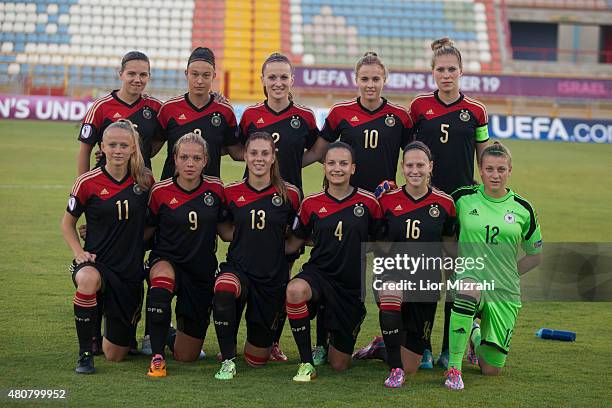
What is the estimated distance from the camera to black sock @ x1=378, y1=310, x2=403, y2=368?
522 centimetres

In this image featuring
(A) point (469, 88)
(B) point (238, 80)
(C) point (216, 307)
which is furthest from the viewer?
(B) point (238, 80)

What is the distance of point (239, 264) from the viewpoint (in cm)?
555

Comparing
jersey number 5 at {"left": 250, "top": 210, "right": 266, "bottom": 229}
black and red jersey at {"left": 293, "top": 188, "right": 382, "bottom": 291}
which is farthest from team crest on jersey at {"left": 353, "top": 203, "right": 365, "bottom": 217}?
jersey number 5 at {"left": 250, "top": 210, "right": 266, "bottom": 229}

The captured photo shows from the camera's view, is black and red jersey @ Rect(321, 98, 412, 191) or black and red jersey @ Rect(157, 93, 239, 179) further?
black and red jersey @ Rect(157, 93, 239, 179)

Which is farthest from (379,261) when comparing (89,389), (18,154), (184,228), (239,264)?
(18,154)

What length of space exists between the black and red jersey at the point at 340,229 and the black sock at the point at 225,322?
1.69ft

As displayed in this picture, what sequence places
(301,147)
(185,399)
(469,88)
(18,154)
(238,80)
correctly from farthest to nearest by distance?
(238,80) < (469,88) < (18,154) < (301,147) < (185,399)

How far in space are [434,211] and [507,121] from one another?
1847 centimetres

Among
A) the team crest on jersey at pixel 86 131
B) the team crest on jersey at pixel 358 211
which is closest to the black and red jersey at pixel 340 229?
the team crest on jersey at pixel 358 211

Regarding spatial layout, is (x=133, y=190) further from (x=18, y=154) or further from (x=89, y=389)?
(x=18, y=154)

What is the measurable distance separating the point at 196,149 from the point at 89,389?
4.90 ft

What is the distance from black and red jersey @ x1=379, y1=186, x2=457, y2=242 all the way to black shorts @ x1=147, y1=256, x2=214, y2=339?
114 cm

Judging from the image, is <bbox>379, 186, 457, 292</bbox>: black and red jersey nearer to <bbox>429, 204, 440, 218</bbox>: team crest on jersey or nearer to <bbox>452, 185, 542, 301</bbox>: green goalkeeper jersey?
<bbox>429, 204, 440, 218</bbox>: team crest on jersey

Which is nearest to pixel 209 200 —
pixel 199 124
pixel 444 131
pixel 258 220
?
pixel 258 220
